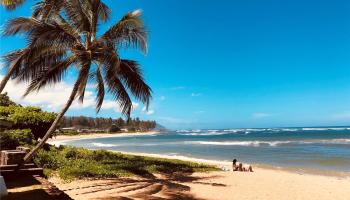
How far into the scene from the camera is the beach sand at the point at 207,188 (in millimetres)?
9539

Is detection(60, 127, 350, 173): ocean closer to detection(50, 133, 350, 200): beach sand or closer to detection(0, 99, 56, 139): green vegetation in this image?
detection(50, 133, 350, 200): beach sand

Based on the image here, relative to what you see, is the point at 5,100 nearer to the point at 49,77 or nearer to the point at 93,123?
the point at 49,77

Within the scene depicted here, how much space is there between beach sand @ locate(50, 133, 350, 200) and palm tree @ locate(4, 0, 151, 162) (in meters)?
2.10

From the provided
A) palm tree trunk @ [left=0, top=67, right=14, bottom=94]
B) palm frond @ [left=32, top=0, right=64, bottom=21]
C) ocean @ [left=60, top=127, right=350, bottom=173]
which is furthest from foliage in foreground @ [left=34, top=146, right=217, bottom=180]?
ocean @ [left=60, top=127, right=350, bottom=173]

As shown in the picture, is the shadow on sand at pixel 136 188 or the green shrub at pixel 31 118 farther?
the green shrub at pixel 31 118

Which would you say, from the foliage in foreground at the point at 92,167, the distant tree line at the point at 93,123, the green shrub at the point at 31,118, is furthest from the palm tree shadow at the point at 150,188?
the distant tree line at the point at 93,123

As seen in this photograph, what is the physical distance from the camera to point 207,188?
11.0m

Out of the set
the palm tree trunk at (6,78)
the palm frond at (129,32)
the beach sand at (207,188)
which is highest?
the palm frond at (129,32)

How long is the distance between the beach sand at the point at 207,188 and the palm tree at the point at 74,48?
210 cm

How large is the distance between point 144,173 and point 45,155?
4.05 m

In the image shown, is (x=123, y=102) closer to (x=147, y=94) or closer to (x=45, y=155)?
(x=147, y=94)

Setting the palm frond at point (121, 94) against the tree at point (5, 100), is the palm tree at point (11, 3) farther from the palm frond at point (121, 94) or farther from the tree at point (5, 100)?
the tree at point (5, 100)

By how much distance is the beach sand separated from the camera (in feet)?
31.3

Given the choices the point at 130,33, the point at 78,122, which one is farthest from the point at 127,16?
the point at 78,122
